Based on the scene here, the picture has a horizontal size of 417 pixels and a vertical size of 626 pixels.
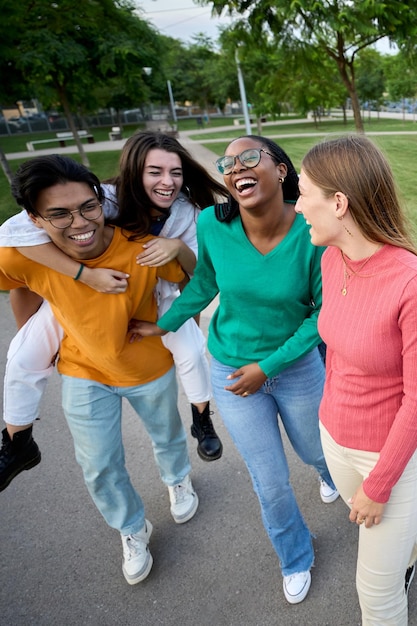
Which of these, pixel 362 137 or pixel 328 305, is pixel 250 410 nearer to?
pixel 328 305

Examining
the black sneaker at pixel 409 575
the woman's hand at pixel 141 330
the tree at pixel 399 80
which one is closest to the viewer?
the black sneaker at pixel 409 575

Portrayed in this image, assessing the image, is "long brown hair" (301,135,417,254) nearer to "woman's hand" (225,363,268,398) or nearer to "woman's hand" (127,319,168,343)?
"woman's hand" (225,363,268,398)

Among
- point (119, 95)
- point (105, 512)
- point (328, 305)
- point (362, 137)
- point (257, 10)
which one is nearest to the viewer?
point (362, 137)

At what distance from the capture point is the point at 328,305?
5.21 feet

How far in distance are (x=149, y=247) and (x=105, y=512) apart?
1343 millimetres

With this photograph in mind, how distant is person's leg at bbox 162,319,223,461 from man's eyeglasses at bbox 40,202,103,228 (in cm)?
78

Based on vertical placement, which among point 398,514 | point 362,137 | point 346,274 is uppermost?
point 362,137

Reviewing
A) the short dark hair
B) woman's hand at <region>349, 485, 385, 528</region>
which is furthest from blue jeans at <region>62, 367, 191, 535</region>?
woman's hand at <region>349, 485, 385, 528</region>

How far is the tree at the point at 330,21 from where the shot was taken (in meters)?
7.43

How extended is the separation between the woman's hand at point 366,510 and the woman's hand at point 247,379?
57cm

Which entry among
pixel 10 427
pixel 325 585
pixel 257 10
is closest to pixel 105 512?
pixel 10 427

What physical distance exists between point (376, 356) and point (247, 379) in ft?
2.10

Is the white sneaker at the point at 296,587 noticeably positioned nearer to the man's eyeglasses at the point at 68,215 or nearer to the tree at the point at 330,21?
the man's eyeglasses at the point at 68,215

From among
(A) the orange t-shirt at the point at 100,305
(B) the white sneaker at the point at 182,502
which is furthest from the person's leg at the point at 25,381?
(B) the white sneaker at the point at 182,502
